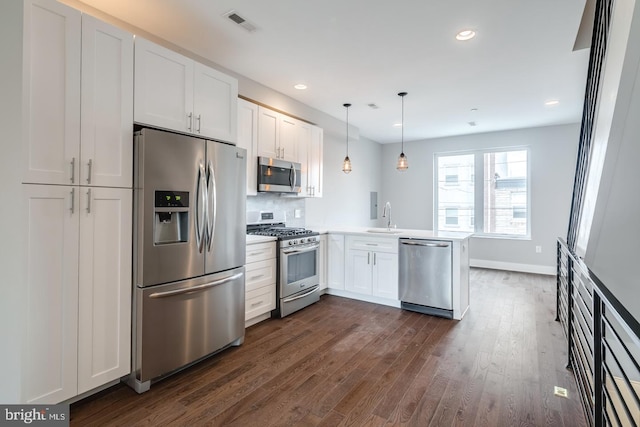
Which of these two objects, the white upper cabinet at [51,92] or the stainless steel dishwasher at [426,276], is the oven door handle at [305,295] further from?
the white upper cabinet at [51,92]

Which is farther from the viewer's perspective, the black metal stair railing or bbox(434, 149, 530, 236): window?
bbox(434, 149, 530, 236): window

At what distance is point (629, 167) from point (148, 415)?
3.07 metres

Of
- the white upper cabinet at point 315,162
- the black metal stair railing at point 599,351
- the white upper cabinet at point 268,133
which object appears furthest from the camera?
the white upper cabinet at point 315,162

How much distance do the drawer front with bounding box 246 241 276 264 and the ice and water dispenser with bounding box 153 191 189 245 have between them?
0.91m

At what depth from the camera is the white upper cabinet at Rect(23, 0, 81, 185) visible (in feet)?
5.73

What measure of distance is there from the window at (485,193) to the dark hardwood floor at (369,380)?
3127mm

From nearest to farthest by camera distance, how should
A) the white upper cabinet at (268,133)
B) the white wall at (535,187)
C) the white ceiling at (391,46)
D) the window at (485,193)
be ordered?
the white ceiling at (391,46) < the white upper cabinet at (268,133) < the white wall at (535,187) < the window at (485,193)

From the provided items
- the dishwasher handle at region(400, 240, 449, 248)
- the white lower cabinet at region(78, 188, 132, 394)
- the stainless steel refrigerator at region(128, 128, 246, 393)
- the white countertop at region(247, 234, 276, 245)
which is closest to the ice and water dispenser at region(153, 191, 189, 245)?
the stainless steel refrigerator at region(128, 128, 246, 393)

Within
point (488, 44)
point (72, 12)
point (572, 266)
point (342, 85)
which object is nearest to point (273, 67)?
point (342, 85)

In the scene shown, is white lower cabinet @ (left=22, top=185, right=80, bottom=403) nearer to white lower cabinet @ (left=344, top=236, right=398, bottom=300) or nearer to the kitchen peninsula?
the kitchen peninsula

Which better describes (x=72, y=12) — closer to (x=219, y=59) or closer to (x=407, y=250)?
(x=219, y=59)

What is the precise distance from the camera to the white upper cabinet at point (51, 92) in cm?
175

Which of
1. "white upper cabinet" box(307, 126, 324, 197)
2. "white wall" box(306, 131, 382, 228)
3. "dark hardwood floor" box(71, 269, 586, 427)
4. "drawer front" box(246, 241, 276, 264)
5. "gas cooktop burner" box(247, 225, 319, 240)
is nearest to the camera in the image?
"dark hardwood floor" box(71, 269, 586, 427)

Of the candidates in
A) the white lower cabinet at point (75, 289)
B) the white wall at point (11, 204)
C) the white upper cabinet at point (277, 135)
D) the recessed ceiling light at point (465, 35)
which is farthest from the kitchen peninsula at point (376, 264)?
the white wall at point (11, 204)
